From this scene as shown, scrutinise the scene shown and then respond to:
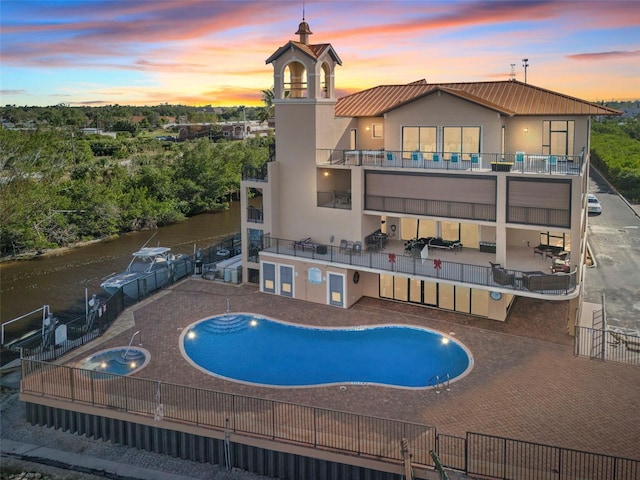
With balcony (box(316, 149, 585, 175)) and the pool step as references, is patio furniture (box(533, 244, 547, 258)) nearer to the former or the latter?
balcony (box(316, 149, 585, 175))

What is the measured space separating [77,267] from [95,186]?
12.8 meters

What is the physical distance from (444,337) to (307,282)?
6.83 m

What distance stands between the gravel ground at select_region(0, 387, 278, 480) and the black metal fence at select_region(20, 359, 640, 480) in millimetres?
1080

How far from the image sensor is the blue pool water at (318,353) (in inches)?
766

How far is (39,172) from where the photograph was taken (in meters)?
43.3

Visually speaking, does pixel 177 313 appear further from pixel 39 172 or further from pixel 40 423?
pixel 39 172

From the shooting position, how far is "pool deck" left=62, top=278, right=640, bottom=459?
15859 millimetres

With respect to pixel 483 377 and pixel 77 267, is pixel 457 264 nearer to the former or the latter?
pixel 483 377

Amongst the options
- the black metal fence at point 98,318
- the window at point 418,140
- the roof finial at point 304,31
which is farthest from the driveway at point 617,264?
the black metal fence at point 98,318

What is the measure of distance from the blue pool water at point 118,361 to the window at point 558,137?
1809 cm

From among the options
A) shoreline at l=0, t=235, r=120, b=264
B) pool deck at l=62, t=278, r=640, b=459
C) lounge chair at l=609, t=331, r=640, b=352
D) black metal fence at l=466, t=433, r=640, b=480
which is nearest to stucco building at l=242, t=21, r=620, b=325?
pool deck at l=62, t=278, r=640, b=459

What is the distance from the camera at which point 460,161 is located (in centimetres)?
2512

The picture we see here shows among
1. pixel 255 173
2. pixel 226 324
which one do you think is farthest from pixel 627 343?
pixel 255 173

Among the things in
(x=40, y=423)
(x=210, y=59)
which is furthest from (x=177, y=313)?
(x=210, y=59)
